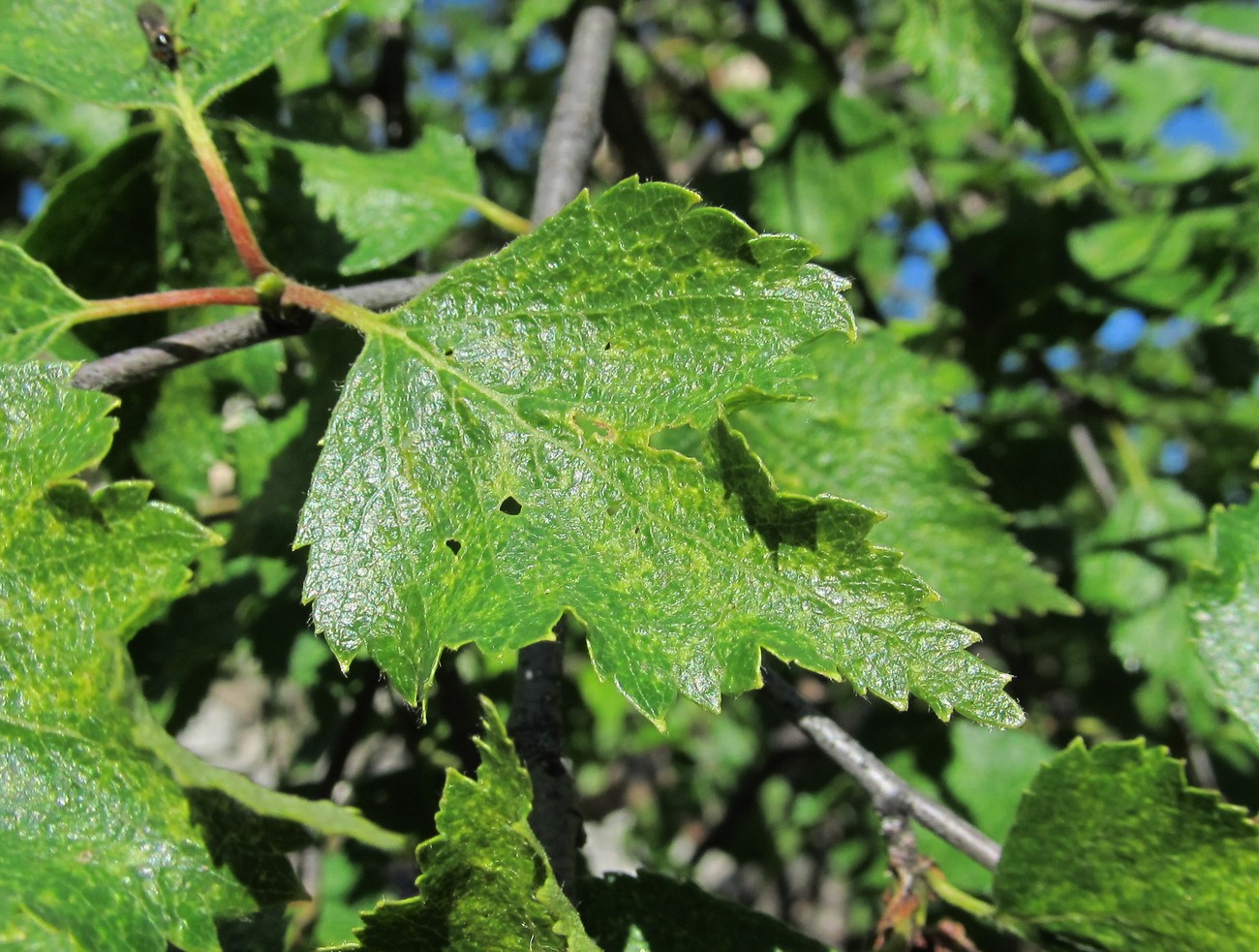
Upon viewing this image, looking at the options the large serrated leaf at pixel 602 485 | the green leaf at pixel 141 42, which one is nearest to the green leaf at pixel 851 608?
the large serrated leaf at pixel 602 485

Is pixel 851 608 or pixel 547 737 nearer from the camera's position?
pixel 851 608

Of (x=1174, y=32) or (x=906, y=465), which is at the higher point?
(x=1174, y=32)

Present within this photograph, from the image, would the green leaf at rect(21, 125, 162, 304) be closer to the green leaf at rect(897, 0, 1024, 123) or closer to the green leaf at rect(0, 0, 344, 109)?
the green leaf at rect(0, 0, 344, 109)

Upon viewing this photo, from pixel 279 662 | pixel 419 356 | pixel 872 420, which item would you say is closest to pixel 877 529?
pixel 872 420

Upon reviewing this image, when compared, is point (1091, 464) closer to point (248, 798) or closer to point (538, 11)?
point (538, 11)

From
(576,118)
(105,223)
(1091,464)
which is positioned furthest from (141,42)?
(1091,464)

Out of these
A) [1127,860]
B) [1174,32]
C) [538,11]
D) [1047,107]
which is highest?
[1174,32]
